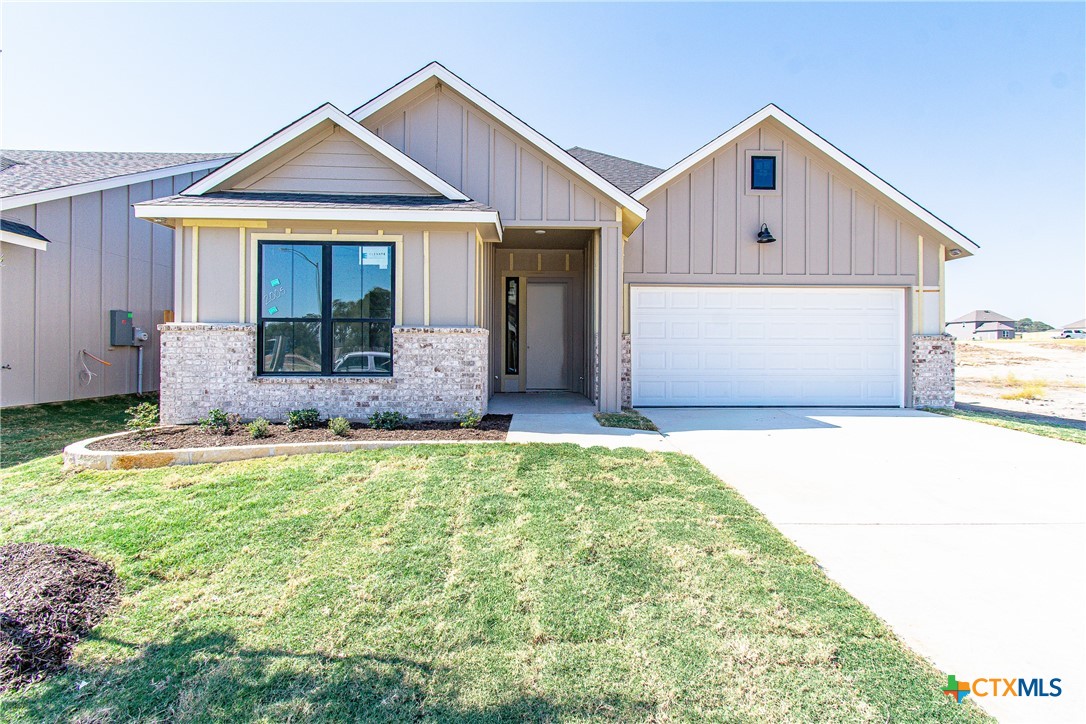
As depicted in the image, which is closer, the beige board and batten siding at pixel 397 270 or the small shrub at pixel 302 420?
the small shrub at pixel 302 420

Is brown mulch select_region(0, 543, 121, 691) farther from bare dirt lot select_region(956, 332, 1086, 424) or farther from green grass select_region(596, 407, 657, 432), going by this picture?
bare dirt lot select_region(956, 332, 1086, 424)

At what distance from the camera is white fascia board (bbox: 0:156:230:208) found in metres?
9.12

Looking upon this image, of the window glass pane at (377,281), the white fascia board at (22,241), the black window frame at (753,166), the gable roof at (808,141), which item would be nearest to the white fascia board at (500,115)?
the gable roof at (808,141)

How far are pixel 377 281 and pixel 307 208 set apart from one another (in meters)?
1.32

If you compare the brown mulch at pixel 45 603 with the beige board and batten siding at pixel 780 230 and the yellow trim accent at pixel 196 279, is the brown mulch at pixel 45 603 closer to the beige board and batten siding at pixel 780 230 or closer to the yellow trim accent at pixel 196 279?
the yellow trim accent at pixel 196 279

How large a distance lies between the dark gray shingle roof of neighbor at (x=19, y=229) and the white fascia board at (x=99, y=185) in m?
0.32

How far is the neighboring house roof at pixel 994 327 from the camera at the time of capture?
201ft

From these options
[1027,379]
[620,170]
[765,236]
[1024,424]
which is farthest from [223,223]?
[1027,379]

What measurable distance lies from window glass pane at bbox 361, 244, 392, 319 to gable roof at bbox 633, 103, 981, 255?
5.02 meters

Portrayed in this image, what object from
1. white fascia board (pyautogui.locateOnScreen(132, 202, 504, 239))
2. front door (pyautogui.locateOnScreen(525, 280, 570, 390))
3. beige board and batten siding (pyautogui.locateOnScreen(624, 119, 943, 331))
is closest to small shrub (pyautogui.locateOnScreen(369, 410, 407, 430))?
white fascia board (pyautogui.locateOnScreen(132, 202, 504, 239))

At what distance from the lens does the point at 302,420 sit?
6898mm

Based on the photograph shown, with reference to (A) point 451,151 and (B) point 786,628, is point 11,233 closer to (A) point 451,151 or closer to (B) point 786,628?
(A) point 451,151

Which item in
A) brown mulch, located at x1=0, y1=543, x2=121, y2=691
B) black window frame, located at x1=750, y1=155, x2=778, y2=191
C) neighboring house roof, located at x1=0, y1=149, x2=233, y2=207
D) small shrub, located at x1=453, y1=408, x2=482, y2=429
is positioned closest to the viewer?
brown mulch, located at x1=0, y1=543, x2=121, y2=691

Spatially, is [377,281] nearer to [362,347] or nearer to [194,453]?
[362,347]
